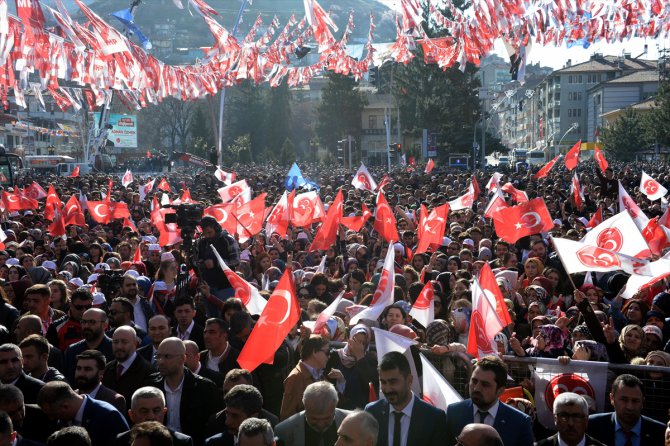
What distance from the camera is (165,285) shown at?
10312 millimetres

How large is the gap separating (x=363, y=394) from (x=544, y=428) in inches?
54.7

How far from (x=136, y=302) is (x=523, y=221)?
20.9 feet

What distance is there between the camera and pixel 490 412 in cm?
561

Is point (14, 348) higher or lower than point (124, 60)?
lower

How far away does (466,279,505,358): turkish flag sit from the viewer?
23.8 feet

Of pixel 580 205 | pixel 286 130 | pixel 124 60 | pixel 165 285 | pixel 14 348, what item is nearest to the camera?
pixel 14 348

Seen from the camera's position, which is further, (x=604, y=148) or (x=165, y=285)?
(x=604, y=148)

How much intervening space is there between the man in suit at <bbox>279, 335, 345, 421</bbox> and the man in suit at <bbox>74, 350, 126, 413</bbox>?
1.14 m

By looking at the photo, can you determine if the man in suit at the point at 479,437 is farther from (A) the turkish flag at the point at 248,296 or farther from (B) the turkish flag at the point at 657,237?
(B) the turkish flag at the point at 657,237

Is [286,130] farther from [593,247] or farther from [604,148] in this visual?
[593,247]

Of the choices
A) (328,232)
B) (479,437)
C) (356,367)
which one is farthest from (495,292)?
(328,232)

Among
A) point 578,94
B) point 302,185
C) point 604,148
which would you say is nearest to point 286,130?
point 604,148

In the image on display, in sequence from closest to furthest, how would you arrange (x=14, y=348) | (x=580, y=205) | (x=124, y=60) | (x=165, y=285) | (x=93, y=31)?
1. (x=14, y=348)
2. (x=165, y=285)
3. (x=93, y=31)
4. (x=124, y=60)
5. (x=580, y=205)

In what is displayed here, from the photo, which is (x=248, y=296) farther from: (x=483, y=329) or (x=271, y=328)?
(x=483, y=329)
